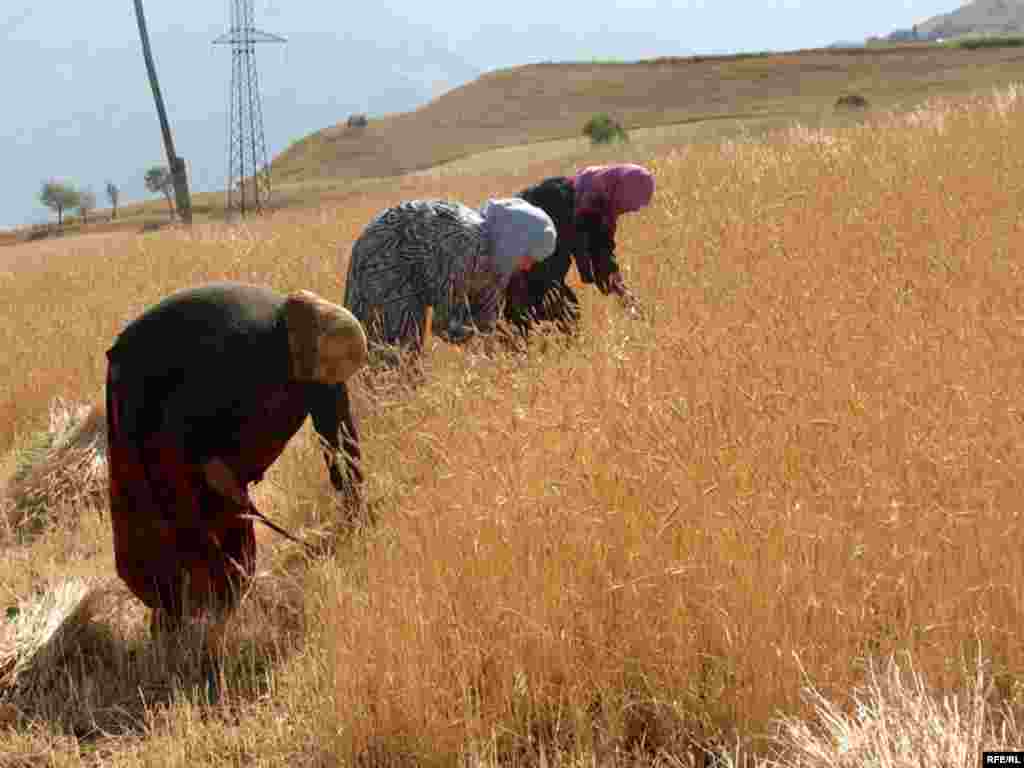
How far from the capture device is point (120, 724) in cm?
254

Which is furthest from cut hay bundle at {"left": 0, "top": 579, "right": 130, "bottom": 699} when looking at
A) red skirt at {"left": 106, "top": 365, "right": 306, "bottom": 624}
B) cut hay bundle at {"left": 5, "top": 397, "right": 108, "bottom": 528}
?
cut hay bundle at {"left": 5, "top": 397, "right": 108, "bottom": 528}

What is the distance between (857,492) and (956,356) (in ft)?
2.66

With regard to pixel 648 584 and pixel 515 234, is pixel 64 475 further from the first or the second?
pixel 648 584

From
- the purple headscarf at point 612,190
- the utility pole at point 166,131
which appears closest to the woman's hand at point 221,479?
the purple headscarf at point 612,190

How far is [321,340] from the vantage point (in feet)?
9.05

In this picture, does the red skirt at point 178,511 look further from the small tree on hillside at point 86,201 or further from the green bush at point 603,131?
the small tree on hillside at point 86,201

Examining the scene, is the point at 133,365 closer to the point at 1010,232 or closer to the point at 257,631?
the point at 257,631

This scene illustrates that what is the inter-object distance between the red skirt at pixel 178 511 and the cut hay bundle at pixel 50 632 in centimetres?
20

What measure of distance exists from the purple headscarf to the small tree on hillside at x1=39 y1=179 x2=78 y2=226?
3178 inches

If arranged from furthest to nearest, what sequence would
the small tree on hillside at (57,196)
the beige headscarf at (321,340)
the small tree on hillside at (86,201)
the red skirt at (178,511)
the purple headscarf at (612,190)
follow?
the small tree on hillside at (86,201), the small tree on hillside at (57,196), the purple headscarf at (612,190), the red skirt at (178,511), the beige headscarf at (321,340)

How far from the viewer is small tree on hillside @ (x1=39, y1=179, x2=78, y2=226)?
77.8 m

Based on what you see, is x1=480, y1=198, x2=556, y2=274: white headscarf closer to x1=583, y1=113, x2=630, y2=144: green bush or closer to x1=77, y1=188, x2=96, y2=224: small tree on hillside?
x1=583, y1=113, x2=630, y2=144: green bush

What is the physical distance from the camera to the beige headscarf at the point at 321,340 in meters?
2.76

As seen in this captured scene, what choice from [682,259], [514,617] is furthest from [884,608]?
[682,259]
